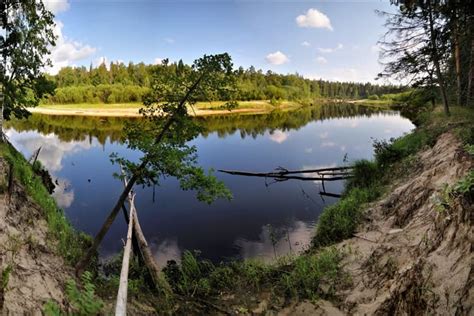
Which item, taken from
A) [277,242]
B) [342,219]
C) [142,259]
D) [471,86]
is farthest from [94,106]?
[342,219]

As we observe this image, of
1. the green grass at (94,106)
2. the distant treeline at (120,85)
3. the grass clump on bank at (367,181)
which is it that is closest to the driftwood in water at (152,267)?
the grass clump on bank at (367,181)

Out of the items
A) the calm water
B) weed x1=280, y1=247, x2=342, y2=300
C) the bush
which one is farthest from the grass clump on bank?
weed x1=280, y1=247, x2=342, y2=300

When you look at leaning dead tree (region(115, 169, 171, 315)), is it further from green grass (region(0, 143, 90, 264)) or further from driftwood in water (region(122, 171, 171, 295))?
green grass (region(0, 143, 90, 264))

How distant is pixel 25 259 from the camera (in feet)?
24.8

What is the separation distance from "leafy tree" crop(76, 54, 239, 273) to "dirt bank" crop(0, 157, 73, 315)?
47.8 inches

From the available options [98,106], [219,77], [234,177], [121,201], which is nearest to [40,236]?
[121,201]

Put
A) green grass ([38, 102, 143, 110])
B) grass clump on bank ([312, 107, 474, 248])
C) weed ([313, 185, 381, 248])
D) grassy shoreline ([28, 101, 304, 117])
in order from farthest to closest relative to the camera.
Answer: green grass ([38, 102, 143, 110]) → grassy shoreline ([28, 101, 304, 117]) → grass clump on bank ([312, 107, 474, 248]) → weed ([313, 185, 381, 248])

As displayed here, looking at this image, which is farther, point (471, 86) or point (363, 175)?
point (471, 86)

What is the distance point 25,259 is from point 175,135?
15.8 ft

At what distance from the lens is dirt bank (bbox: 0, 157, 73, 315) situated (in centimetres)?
582

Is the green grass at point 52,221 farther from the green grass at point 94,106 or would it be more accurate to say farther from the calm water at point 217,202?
the green grass at point 94,106

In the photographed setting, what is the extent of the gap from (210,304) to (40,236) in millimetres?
5443

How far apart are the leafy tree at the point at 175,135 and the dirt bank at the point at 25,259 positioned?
3.98ft

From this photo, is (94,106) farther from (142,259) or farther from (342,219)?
(342,219)
